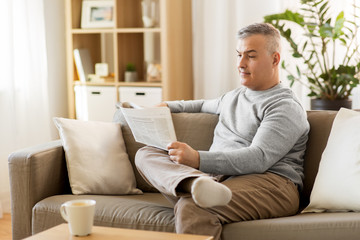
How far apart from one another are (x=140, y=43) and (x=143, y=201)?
2.15m

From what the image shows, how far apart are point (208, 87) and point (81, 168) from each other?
186 cm

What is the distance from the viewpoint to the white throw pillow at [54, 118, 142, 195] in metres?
2.63

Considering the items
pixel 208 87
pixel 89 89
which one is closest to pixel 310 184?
Answer: pixel 208 87

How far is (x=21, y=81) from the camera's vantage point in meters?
3.99

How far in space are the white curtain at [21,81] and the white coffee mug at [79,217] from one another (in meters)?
2.26

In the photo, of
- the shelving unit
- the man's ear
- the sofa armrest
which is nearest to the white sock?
the man's ear

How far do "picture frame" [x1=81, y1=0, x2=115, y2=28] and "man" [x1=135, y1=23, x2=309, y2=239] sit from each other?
1879 millimetres

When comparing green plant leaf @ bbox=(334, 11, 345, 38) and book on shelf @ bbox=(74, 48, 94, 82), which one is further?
book on shelf @ bbox=(74, 48, 94, 82)

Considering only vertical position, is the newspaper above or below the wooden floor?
above

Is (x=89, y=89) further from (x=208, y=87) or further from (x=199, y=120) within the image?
(x=199, y=120)

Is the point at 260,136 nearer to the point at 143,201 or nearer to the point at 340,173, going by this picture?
the point at 340,173

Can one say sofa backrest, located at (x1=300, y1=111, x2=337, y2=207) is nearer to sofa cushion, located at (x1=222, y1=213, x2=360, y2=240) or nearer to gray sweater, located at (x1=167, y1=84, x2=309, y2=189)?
gray sweater, located at (x1=167, y1=84, x2=309, y2=189)

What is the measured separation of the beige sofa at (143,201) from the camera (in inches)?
81.4

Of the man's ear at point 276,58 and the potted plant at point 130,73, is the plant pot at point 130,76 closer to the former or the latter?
the potted plant at point 130,73
